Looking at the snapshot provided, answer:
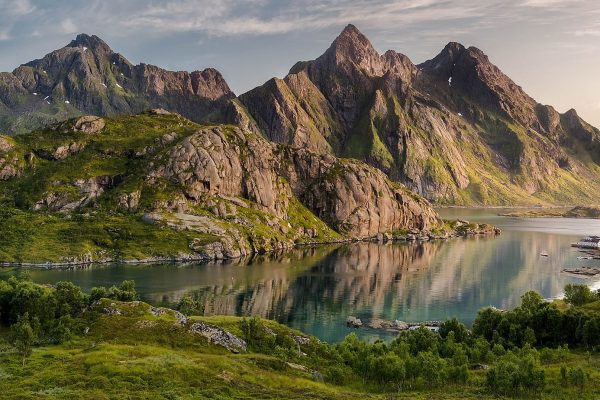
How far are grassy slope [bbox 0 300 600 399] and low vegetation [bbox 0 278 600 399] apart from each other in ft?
0.63

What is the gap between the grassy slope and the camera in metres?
74.5

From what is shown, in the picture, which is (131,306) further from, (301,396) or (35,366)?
(301,396)

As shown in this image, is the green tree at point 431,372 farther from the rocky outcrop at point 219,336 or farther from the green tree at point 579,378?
the rocky outcrop at point 219,336

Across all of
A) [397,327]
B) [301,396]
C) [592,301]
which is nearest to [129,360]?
[301,396]

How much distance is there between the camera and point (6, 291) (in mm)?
120625

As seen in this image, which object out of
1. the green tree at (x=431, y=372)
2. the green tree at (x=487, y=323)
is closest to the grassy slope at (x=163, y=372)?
the green tree at (x=431, y=372)

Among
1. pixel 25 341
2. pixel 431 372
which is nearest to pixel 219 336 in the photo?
pixel 25 341

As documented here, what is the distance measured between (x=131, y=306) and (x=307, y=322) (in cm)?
6491

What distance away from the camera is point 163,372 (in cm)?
8288

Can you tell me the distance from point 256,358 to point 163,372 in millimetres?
22497

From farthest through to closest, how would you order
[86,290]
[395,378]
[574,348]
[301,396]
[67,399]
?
1. [86,290]
2. [574,348]
3. [395,378]
4. [301,396]
5. [67,399]

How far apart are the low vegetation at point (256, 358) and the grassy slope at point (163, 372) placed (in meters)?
0.19

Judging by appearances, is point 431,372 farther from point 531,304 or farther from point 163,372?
point 531,304

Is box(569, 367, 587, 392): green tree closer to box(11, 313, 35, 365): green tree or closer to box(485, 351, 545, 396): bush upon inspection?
box(485, 351, 545, 396): bush
